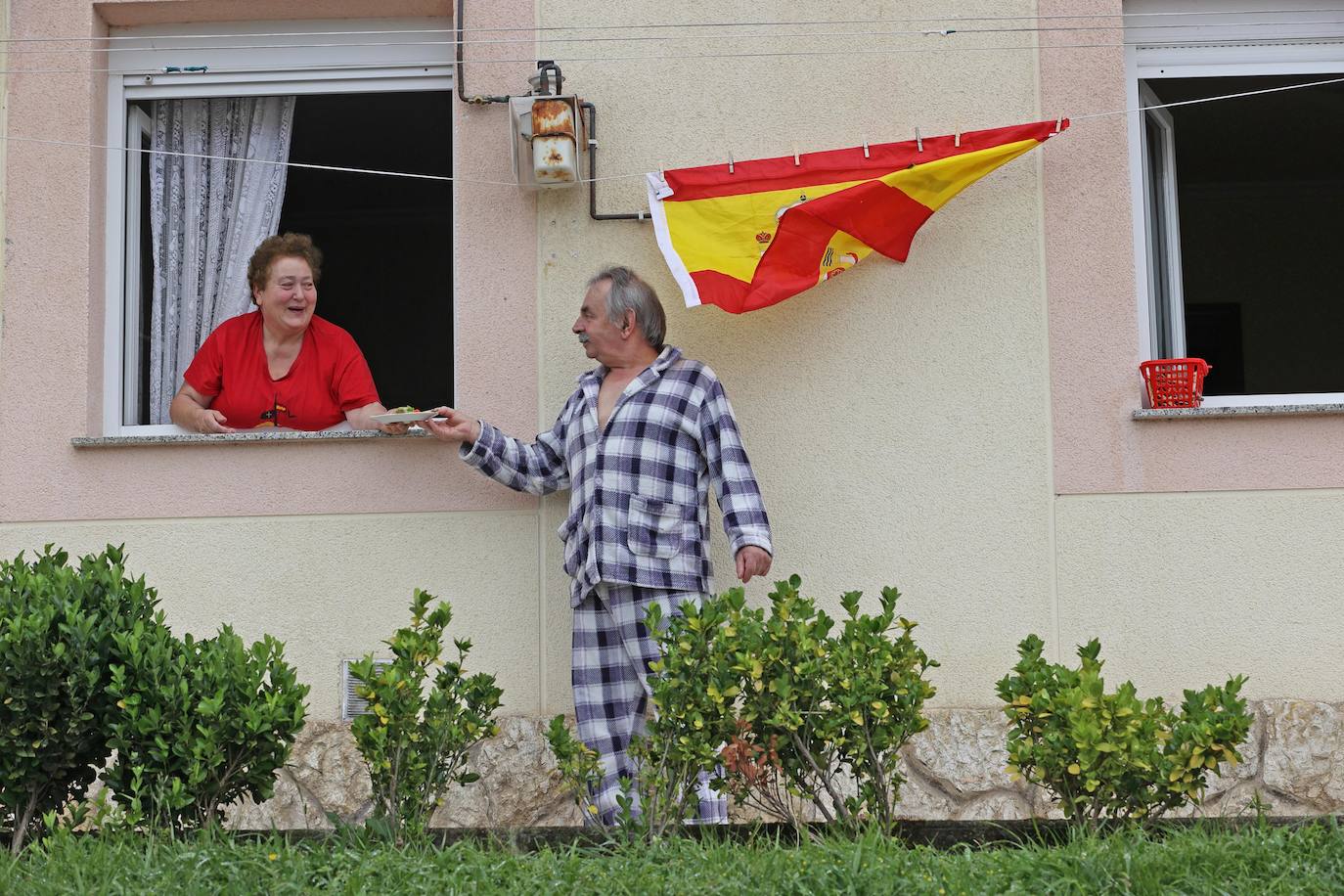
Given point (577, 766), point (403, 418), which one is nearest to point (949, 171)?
point (403, 418)

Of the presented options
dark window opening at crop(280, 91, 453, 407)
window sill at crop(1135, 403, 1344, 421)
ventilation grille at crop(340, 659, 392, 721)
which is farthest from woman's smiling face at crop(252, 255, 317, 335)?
dark window opening at crop(280, 91, 453, 407)

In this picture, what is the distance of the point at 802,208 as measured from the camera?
16.3ft

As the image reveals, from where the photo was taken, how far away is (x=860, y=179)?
5055 millimetres

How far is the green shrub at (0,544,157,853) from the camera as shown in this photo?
3871 mm

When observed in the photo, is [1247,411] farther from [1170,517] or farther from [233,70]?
[233,70]

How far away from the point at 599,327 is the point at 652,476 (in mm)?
540

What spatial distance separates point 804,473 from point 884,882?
1.95 metres

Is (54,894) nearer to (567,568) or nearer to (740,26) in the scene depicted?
(567,568)

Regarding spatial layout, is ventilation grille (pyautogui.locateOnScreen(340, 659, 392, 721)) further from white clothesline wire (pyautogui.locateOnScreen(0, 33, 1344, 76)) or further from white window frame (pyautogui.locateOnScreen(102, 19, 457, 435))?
white clothesline wire (pyautogui.locateOnScreen(0, 33, 1344, 76))

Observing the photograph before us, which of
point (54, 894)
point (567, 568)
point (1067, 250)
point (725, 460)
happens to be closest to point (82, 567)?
point (54, 894)

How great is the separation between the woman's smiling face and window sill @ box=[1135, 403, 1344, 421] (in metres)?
2.98

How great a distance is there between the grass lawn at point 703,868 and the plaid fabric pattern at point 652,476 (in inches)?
42.7

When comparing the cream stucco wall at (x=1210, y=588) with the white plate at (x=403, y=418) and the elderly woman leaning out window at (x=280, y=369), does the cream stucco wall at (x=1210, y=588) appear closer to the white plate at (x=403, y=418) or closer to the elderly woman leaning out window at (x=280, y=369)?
the white plate at (x=403, y=418)

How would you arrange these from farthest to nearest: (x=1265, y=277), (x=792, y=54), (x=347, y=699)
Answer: (x=1265, y=277)
(x=792, y=54)
(x=347, y=699)
